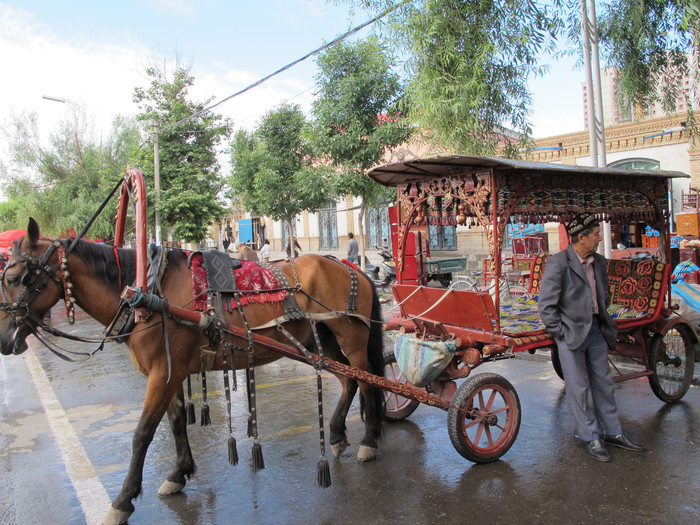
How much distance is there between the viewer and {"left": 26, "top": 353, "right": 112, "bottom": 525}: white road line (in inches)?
137

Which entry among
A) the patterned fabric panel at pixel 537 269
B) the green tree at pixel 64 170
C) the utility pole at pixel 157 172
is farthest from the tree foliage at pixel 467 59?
the green tree at pixel 64 170

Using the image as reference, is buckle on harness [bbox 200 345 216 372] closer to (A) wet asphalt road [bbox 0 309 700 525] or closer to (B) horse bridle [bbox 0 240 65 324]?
(A) wet asphalt road [bbox 0 309 700 525]

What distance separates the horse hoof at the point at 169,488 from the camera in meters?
3.64

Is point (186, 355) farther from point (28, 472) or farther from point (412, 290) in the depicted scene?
point (412, 290)

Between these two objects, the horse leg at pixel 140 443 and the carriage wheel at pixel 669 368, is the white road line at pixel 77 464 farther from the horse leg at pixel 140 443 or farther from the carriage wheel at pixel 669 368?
the carriage wheel at pixel 669 368

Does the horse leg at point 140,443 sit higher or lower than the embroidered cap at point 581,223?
lower

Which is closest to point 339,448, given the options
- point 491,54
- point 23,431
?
point 23,431

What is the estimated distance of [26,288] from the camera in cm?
332

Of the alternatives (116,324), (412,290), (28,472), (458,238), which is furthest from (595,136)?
(458,238)

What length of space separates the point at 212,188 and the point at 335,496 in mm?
15804

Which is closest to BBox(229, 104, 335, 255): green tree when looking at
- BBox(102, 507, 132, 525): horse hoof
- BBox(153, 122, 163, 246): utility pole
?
BBox(153, 122, 163, 246): utility pole

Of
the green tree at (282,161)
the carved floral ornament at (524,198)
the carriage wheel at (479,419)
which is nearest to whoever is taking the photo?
the carriage wheel at (479,419)

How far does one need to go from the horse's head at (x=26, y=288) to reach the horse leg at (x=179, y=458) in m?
1.04

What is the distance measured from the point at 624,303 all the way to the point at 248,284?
13.8 feet
